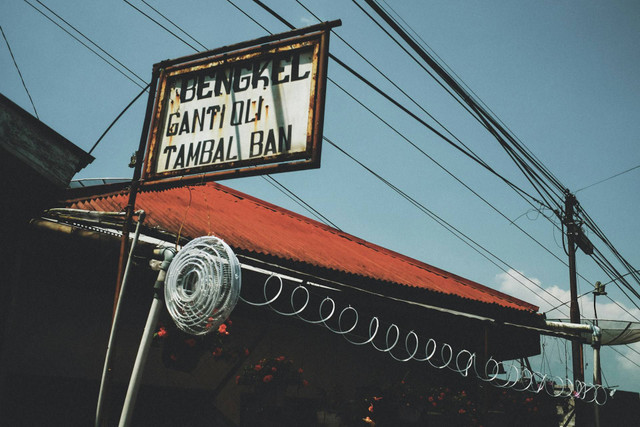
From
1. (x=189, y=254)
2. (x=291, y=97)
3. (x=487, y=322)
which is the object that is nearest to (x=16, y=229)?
(x=189, y=254)

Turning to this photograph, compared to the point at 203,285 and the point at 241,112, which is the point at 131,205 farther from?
the point at 241,112

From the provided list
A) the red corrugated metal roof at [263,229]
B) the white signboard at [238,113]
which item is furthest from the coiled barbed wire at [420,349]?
the white signboard at [238,113]

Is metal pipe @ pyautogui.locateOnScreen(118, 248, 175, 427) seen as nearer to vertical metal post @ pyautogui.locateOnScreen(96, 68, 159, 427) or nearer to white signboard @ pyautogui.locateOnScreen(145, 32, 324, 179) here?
vertical metal post @ pyautogui.locateOnScreen(96, 68, 159, 427)

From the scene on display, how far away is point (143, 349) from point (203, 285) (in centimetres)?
85

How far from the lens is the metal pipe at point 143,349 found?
3783mm

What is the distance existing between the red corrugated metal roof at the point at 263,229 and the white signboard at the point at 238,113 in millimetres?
761

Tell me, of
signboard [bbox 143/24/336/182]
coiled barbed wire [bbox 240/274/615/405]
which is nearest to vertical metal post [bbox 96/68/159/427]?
signboard [bbox 143/24/336/182]

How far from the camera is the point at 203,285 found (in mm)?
3678

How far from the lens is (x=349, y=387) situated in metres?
8.38

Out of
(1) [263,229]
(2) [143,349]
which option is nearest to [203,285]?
(2) [143,349]

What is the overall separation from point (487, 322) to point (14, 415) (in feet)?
21.0

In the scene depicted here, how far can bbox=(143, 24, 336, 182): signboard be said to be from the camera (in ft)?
12.9

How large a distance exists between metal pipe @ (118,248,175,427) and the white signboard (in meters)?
0.86

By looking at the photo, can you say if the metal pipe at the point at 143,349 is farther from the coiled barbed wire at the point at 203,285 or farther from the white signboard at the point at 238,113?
the white signboard at the point at 238,113
